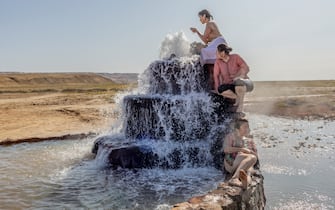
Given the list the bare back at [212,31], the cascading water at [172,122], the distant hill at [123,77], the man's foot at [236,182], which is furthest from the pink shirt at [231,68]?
the distant hill at [123,77]

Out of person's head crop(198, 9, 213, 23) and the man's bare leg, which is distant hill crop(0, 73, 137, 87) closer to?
person's head crop(198, 9, 213, 23)

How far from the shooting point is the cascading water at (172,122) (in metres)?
8.91

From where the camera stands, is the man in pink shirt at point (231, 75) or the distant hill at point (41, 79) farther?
the distant hill at point (41, 79)

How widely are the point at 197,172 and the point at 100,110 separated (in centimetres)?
1614

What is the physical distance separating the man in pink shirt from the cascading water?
0.99 meters

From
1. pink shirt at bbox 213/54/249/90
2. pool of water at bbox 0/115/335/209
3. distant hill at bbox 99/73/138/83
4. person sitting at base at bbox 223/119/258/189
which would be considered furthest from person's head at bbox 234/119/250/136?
distant hill at bbox 99/73/138/83

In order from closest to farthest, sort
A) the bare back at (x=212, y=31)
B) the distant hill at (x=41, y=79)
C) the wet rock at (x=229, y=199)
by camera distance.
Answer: the wet rock at (x=229, y=199) < the bare back at (x=212, y=31) < the distant hill at (x=41, y=79)

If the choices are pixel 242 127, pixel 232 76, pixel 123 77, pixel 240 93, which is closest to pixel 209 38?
pixel 232 76

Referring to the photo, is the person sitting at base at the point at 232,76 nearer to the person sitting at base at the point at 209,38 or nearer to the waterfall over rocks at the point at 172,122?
the waterfall over rocks at the point at 172,122

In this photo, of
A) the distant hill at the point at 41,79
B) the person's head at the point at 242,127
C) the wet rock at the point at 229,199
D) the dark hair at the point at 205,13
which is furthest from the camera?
the distant hill at the point at 41,79

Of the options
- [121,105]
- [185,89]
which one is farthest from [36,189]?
[185,89]

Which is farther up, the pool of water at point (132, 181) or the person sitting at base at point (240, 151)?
the person sitting at base at point (240, 151)

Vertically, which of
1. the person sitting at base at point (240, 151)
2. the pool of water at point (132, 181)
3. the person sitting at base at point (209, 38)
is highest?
the person sitting at base at point (209, 38)

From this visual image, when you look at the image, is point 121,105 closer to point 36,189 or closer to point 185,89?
point 185,89
